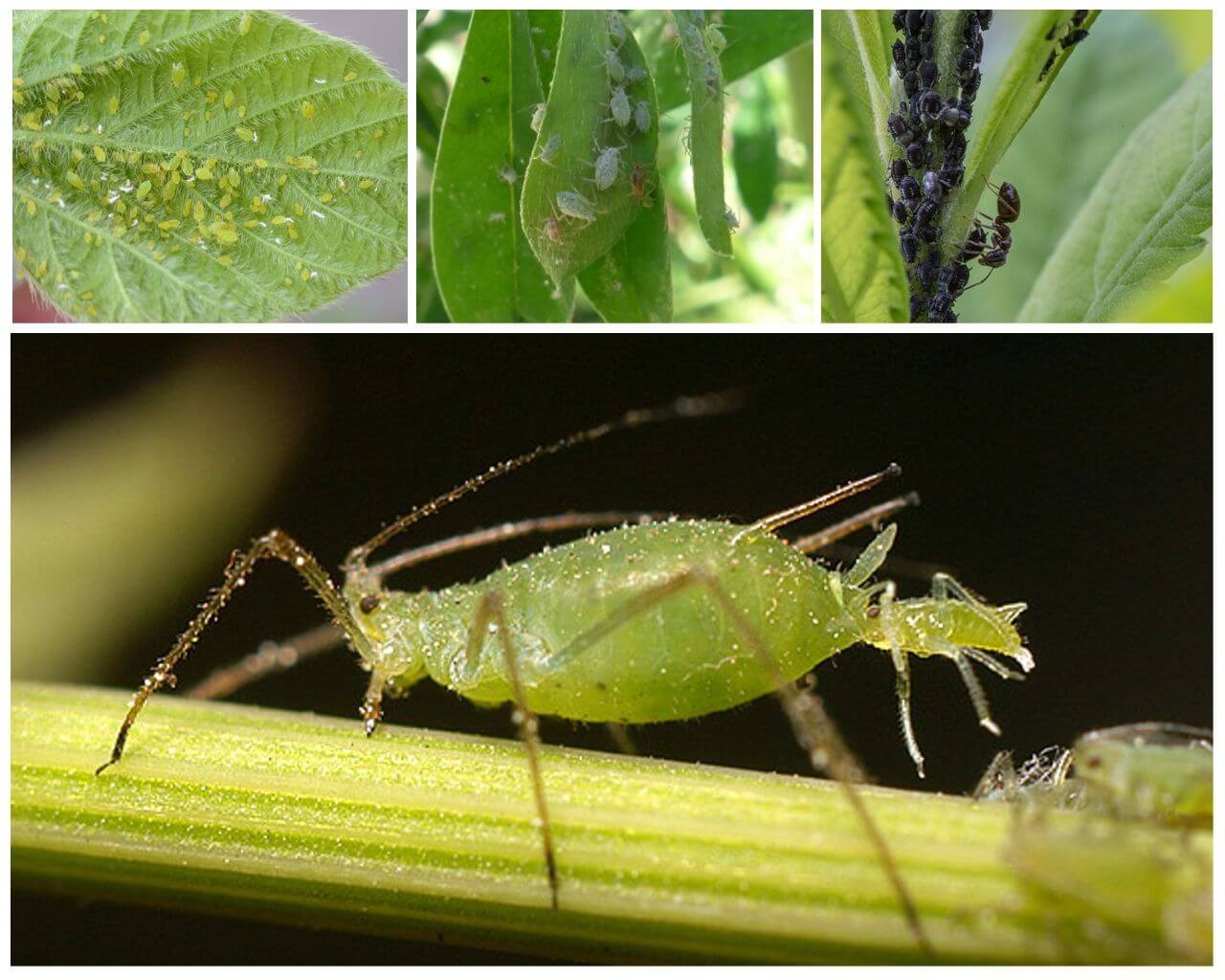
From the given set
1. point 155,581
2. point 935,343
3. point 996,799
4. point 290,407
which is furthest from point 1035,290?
point 155,581

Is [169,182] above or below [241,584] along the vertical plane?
above

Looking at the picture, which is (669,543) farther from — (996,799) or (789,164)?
(789,164)

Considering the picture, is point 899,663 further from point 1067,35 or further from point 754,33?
point 754,33

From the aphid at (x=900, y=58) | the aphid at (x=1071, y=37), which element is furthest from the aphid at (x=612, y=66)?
the aphid at (x=1071, y=37)

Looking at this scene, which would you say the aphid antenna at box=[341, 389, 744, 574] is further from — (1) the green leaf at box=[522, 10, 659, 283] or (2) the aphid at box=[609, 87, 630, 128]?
(2) the aphid at box=[609, 87, 630, 128]

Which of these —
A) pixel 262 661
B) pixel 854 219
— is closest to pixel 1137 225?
pixel 854 219
